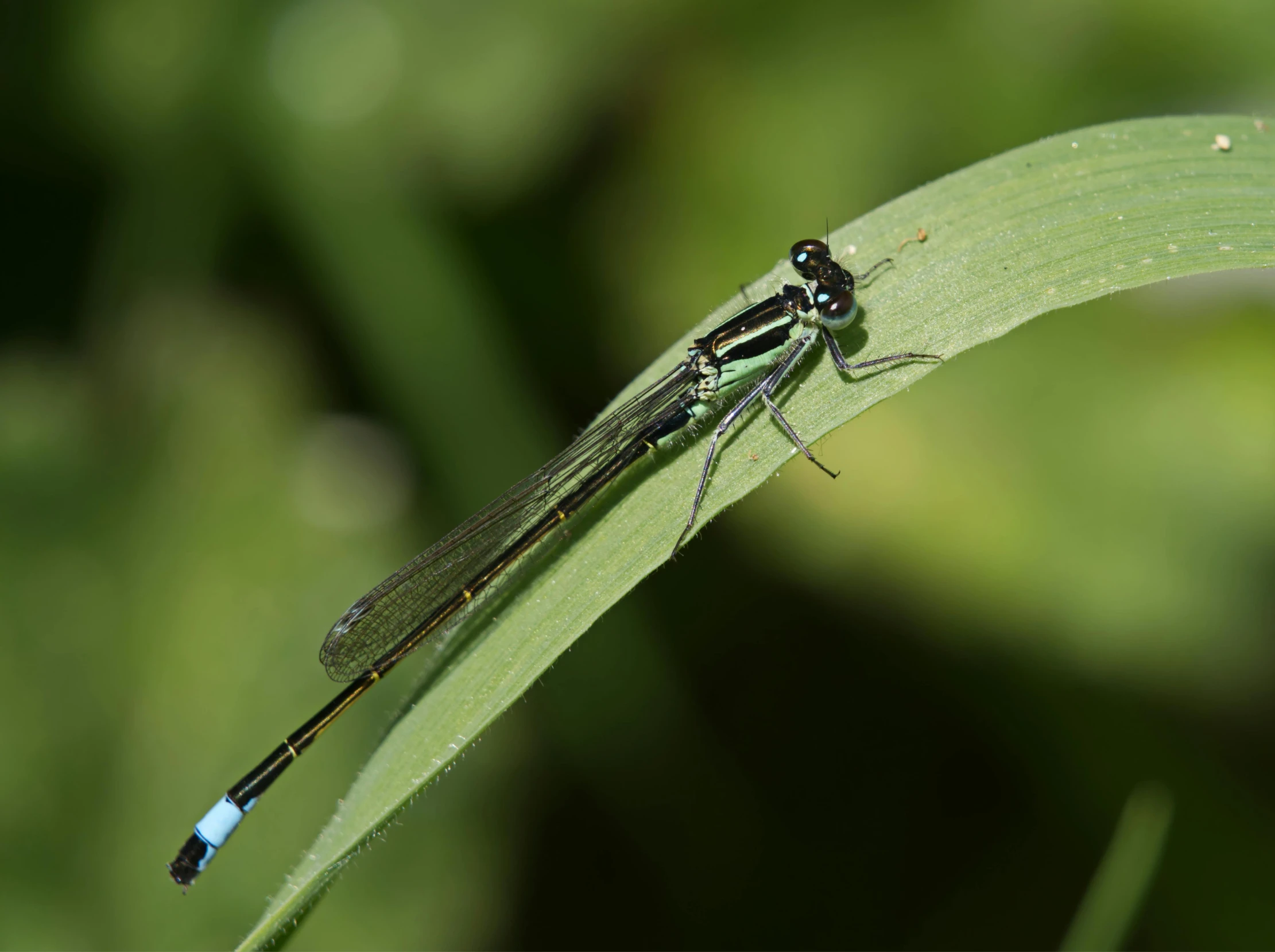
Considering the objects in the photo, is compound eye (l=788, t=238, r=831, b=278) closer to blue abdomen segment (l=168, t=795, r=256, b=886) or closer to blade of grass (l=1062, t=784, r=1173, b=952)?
blade of grass (l=1062, t=784, r=1173, b=952)

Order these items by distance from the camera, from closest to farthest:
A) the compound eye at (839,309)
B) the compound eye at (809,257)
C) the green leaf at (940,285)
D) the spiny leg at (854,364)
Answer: the green leaf at (940,285), the spiny leg at (854,364), the compound eye at (839,309), the compound eye at (809,257)

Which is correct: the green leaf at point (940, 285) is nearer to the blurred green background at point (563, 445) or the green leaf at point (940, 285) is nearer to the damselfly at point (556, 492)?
the damselfly at point (556, 492)

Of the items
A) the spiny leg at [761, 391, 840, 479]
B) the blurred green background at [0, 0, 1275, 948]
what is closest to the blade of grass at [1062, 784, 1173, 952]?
the blurred green background at [0, 0, 1275, 948]

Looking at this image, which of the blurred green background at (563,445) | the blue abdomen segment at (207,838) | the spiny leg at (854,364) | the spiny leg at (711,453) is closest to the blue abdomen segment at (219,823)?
the blue abdomen segment at (207,838)

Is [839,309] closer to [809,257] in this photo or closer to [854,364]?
[854,364]

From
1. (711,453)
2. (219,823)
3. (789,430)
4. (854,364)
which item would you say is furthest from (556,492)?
(219,823)
